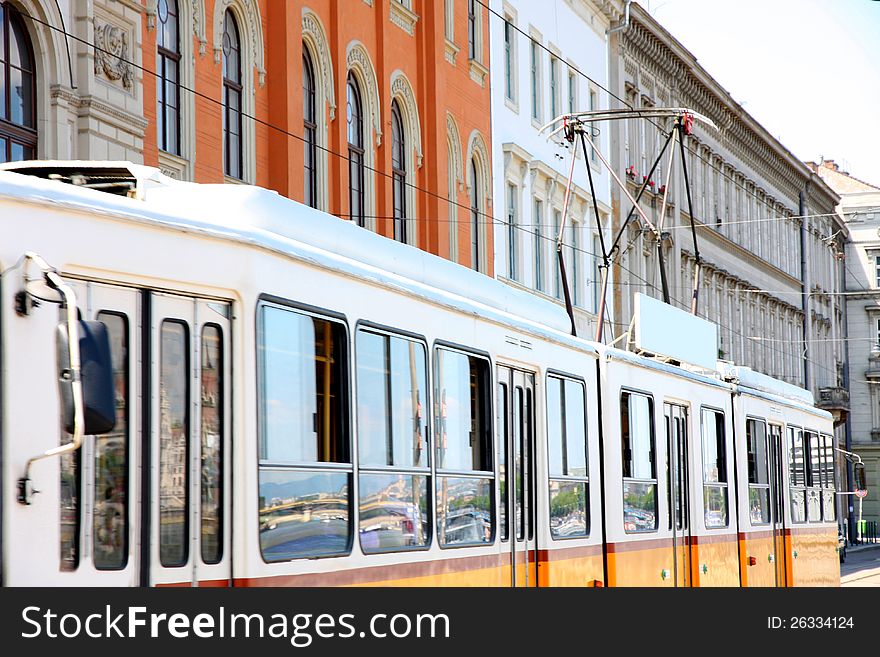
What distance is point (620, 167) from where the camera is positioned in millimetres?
42469

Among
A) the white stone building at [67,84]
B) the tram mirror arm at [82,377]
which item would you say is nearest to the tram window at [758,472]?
the white stone building at [67,84]

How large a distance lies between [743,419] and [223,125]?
29.1 ft

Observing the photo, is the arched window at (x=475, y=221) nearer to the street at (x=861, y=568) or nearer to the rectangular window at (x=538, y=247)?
the rectangular window at (x=538, y=247)

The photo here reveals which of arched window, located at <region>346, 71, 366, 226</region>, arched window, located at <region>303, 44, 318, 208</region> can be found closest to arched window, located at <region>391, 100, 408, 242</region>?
arched window, located at <region>346, 71, 366, 226</region>

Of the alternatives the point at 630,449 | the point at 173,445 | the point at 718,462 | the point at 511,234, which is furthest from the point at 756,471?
the point at 511,234

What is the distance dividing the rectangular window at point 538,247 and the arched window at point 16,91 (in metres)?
19.2

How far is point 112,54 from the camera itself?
1905 cm

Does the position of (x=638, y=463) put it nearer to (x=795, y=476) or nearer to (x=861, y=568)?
(x=795, y=476)

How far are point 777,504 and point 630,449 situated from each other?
5320mm

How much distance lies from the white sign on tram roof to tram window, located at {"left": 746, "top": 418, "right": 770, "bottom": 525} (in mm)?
1159

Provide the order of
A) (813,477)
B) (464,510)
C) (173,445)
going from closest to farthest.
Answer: (173,445) → (464,510) → (813,477)

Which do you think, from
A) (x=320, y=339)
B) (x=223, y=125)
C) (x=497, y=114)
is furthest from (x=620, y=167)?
(x=320, y=339)

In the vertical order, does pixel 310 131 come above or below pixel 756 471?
above

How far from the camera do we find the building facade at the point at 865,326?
78.5 meters
